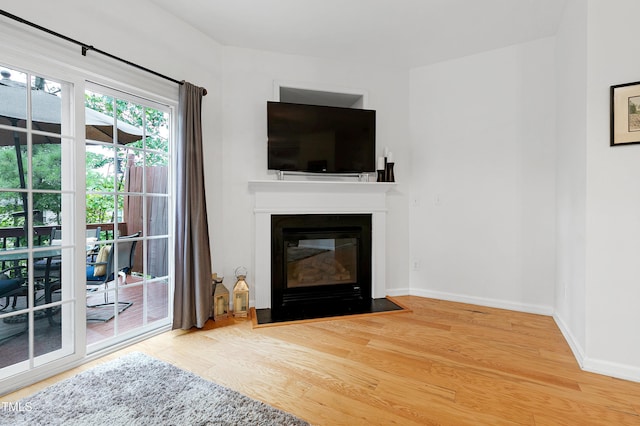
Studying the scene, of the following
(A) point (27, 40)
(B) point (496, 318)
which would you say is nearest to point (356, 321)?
(B) point (496, 318)

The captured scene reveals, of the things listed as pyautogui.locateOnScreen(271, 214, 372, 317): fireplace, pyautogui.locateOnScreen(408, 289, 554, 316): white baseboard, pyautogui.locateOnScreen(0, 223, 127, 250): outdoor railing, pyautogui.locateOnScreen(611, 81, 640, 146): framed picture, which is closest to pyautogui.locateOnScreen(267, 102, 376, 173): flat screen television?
pyautogui.locateOnScreen(271, 214, 372, 317): fireplace

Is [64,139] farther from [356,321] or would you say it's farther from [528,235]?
[528,235]

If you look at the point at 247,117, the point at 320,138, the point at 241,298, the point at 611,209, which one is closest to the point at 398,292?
the point at 241,298

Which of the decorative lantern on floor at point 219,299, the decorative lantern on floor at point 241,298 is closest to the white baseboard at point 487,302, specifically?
the decorative lantern on floor at point 241,298

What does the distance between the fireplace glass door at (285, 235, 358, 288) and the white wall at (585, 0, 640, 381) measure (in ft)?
6.69

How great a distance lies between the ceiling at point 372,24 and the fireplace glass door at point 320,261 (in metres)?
2.04

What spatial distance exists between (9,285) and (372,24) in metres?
3.33

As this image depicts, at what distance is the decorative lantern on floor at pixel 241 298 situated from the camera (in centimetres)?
288

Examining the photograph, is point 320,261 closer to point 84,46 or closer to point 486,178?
point 486,178

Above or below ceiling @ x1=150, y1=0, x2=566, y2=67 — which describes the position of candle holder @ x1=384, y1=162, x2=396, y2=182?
below

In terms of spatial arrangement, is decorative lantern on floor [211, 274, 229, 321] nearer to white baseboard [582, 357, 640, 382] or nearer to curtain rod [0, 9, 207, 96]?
curtain rod [0, 9, 207, 96]

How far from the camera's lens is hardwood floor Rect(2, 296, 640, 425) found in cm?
155

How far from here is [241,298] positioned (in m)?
2.91

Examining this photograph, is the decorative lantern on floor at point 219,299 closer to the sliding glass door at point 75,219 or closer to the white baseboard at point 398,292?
the sliding glass door at point 75,219
